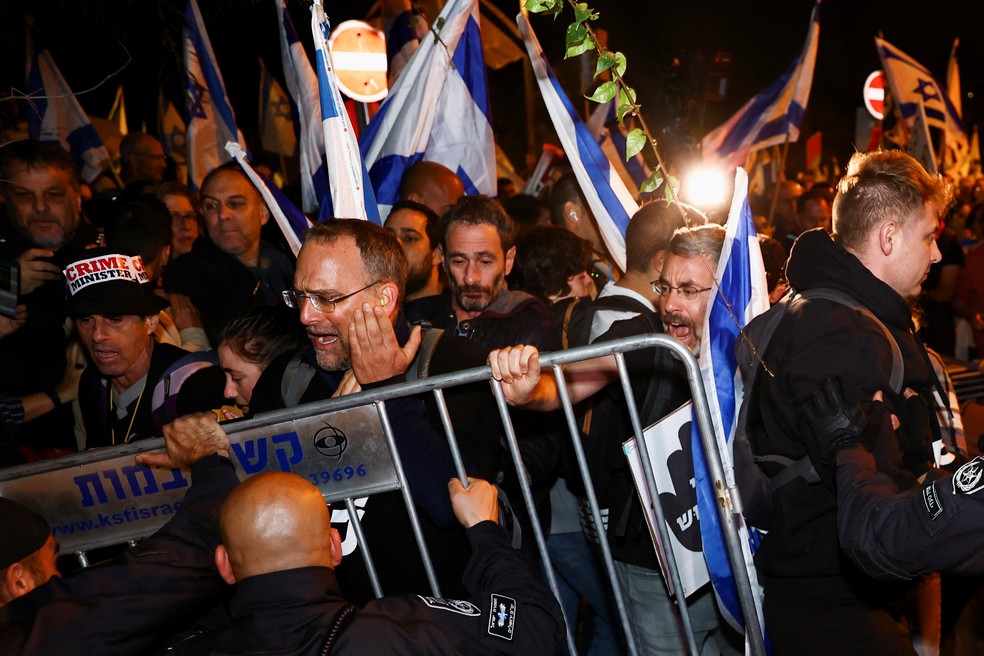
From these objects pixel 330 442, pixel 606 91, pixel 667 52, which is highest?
pixel 667 52

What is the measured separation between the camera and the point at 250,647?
96.3 inches

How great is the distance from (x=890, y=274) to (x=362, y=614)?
2.06 metres

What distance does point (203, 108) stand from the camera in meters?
7.78

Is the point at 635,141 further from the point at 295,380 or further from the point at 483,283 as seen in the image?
the point at 483,283

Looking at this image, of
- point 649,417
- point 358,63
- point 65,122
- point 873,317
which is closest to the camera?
point 873,317

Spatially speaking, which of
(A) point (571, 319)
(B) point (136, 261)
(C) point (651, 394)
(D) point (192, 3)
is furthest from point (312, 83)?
(C) point (651, 394)

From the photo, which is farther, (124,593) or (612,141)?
(612,141)

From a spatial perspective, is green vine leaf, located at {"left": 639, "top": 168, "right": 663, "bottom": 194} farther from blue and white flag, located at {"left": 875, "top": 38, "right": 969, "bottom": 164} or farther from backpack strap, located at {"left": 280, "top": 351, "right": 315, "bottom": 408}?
blue and white flag, located at {"left": 875, "top": 38, "right": 969, "bottom": 164}

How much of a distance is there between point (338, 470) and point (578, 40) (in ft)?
5.64

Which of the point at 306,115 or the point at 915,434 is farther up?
the point at 306,115

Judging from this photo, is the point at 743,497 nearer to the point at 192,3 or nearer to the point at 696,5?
the point at 192,3

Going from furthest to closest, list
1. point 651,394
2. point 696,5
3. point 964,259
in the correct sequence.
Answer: point 696,5 → point 964,259 → point 651,394

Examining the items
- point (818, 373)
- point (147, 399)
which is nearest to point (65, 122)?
point (147, 399)

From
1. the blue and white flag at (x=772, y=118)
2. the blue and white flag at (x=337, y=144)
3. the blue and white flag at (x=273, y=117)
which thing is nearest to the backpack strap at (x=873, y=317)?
the blue and white flag at (x=337, y=144)
